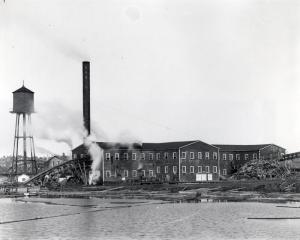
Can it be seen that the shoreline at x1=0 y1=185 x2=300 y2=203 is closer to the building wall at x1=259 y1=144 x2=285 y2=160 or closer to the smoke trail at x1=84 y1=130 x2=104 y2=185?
the smoke trail at x1=84 y1=130 x2=104 y2=185

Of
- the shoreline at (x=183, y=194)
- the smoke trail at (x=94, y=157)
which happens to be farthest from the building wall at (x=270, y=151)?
the shoreline at (x=183, y=194)

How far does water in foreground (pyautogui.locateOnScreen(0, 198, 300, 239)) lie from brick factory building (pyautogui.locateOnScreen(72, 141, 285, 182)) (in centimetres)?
5040

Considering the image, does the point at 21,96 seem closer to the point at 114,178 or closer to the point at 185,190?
the point at 114,178

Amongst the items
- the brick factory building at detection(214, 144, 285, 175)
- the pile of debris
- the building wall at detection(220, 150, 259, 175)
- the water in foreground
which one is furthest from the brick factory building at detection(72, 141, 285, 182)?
the water in foreground

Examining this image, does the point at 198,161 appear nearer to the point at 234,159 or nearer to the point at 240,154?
the point at 234,159

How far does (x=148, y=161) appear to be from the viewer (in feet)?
302

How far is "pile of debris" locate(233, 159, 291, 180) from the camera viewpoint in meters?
82.8

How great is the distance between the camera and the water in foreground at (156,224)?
78.9ft

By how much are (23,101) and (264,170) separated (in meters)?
38.3

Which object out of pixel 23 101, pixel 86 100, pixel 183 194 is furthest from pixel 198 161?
pixel 183 194

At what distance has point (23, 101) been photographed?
82000 mm

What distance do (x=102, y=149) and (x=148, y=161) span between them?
9111mm

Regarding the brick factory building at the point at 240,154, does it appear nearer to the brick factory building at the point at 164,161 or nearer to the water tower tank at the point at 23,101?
the brick factory building at the point at 164,161

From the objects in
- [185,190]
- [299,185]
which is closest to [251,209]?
[299,185]
